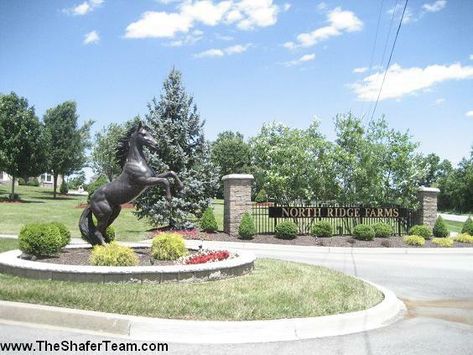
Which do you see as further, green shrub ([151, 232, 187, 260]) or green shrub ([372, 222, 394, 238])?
green shrub ([372, 222, 394, 238])

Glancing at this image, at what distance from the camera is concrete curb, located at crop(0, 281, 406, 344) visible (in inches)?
248

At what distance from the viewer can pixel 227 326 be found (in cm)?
645

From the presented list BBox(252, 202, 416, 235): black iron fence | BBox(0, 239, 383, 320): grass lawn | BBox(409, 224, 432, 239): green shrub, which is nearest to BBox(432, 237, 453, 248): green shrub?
BBox(409, 224, 432, 239): green shrub

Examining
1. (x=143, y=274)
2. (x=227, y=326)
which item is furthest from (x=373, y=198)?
(x=227, y=326)

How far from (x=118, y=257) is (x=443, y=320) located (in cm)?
589

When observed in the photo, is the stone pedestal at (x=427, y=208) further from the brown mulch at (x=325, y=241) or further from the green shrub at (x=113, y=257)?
the green shrub at (x=113, y=257)

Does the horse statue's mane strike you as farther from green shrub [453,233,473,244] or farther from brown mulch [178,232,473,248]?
green shrub [453,233,473,244]

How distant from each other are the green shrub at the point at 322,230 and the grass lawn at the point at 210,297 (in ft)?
37.5

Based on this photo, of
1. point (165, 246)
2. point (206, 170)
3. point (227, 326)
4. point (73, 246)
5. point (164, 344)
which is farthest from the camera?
point (206, 170)

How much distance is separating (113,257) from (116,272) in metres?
0.93

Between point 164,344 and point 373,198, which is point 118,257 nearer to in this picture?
point 164,344

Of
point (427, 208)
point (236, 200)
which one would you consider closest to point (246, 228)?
point (236, 200)

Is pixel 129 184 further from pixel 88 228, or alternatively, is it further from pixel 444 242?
pixel 444 242

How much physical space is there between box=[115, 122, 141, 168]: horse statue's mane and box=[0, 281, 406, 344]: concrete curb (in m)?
5.06
